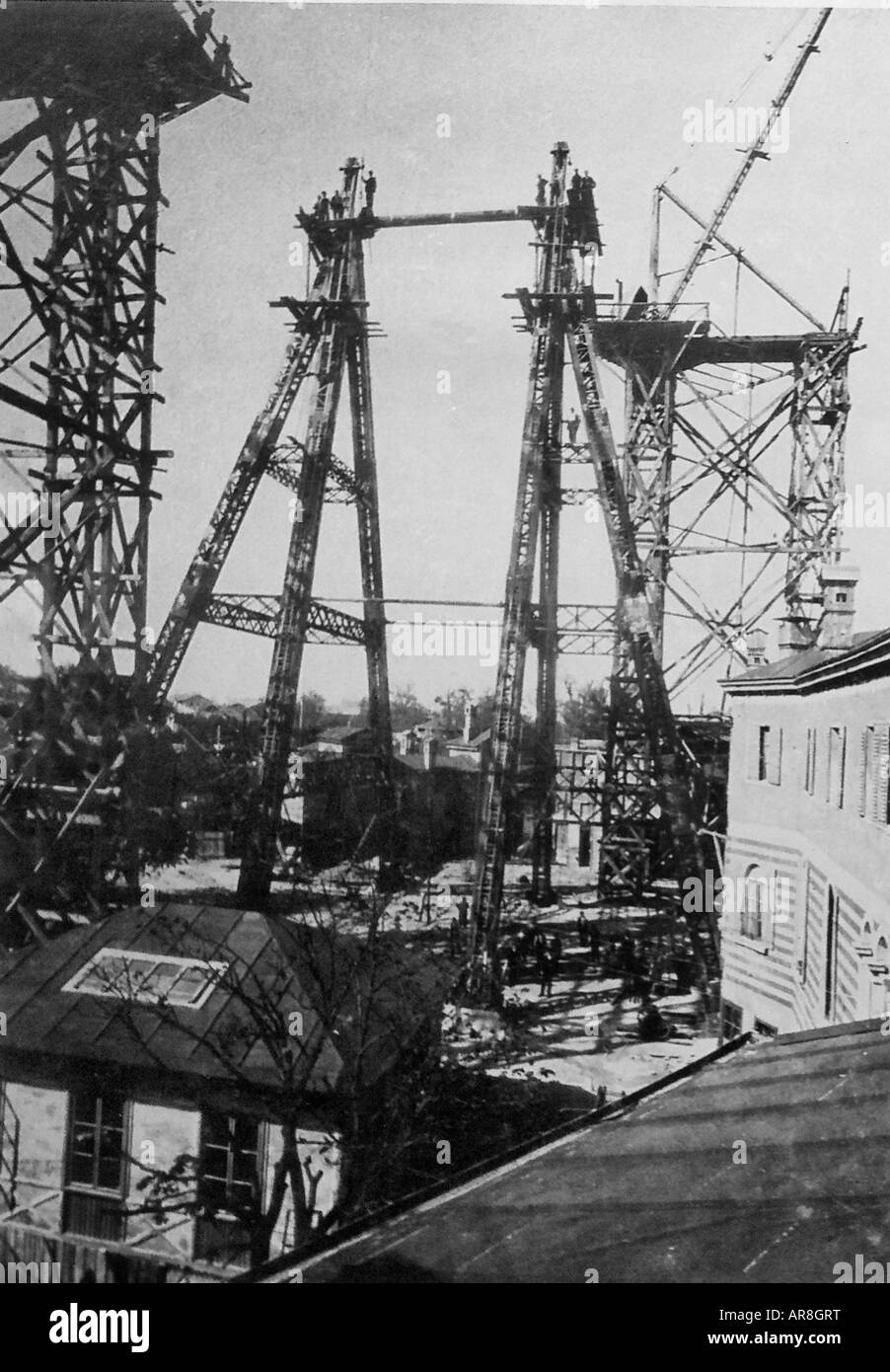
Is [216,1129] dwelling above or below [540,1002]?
below

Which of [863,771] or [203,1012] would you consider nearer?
[203,1012]

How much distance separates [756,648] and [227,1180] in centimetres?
753

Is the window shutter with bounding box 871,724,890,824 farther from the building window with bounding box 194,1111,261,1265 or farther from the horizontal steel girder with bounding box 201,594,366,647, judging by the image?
the building window with bounding box 194,1111,261,1265

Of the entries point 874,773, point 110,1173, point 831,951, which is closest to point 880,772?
point 874,773

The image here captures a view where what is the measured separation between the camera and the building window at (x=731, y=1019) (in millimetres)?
8781

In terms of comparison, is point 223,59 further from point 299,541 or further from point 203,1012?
point 203,1012

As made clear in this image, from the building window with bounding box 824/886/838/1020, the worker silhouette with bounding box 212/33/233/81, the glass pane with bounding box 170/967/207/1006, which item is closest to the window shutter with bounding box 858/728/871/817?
the building window with bounding box 824/886/838/1020

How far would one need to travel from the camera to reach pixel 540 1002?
333 inches

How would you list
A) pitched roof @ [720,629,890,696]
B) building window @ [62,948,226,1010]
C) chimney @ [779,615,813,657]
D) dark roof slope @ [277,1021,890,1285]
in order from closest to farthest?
dark roof slope @ [277,1021,890,1285], pitched roof @ [720,629,890,696], building window @ [62,948,226,1010], chimney @ [779,615,813,657]

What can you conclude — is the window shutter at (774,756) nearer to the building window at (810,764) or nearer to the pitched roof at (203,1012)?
the building window at (810,764)

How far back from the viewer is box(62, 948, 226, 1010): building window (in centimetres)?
681

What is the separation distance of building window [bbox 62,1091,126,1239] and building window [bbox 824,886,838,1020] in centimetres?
649

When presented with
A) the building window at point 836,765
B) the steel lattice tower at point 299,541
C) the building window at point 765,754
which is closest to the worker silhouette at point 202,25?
the steel lattice tower at point 299,541
